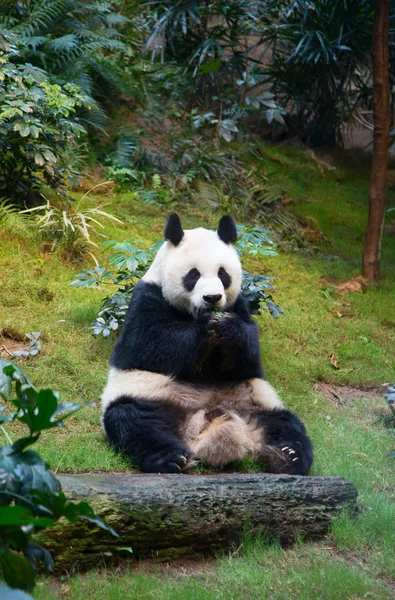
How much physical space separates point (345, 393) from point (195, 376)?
2430mm

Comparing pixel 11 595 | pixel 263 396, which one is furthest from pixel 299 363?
pixel 11 595

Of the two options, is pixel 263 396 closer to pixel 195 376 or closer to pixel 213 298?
pixel 195 376

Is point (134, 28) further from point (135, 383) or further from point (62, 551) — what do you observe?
point (62, 551)

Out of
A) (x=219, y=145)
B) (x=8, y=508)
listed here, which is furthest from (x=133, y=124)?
(x=8, y=508)

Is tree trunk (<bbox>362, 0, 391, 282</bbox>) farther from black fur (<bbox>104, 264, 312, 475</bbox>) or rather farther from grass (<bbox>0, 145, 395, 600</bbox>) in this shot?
black fur (<bbox>104, 264, 312, 475</bbox>)

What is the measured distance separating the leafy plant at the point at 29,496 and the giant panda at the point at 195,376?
2457 millimetres

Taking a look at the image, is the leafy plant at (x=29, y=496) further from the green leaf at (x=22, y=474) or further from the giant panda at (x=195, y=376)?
the giant panda at (x=195, y=376)

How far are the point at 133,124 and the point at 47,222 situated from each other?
13.7 ft

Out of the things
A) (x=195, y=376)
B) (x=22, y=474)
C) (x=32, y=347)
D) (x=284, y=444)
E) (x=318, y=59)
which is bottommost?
(x=32, y=347)

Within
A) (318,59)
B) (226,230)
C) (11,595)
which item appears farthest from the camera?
(318,59)

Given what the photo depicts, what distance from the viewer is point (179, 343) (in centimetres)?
487

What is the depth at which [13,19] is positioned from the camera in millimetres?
10109

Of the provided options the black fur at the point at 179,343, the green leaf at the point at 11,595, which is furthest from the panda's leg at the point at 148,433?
the green leaf at the point at 11,595

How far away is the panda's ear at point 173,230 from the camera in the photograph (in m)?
5.14
